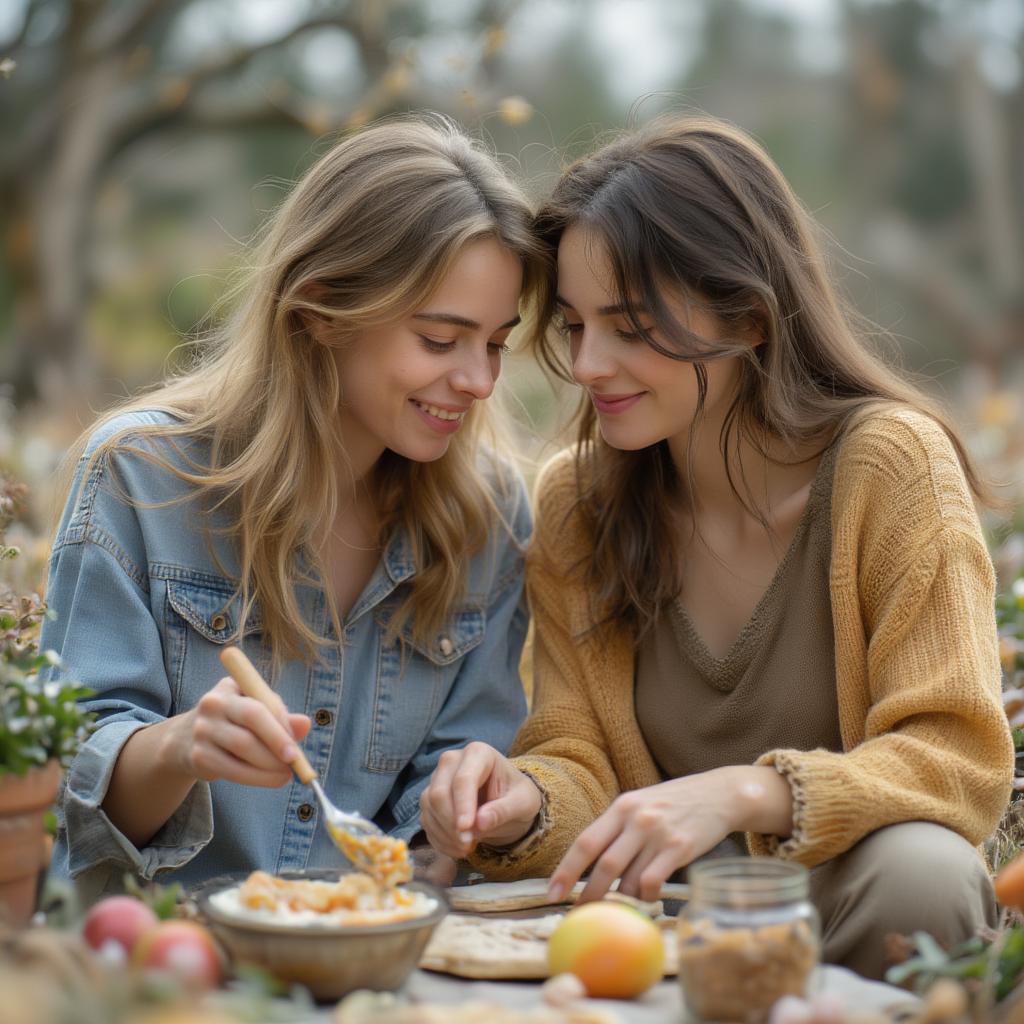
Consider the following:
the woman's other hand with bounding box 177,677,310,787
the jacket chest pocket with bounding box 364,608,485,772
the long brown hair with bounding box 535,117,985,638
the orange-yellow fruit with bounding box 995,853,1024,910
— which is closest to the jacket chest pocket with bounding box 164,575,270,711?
the jacket chest pocket with bounding box 364,608,485,772

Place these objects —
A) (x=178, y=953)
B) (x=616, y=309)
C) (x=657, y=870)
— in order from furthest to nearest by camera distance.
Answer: (x=616, y=309), (x=657, y=870), (x=178, y=953)

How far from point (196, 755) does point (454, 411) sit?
995 mm

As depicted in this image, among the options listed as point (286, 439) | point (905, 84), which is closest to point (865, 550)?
point (286, 439)

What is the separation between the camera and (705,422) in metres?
2.84

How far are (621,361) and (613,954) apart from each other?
1.23 m

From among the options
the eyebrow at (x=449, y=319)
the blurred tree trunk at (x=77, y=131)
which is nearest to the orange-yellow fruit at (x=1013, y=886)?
the eyebrow at (x=449, y=319)

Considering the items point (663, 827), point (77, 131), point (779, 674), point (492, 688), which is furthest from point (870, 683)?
point (77, 131)

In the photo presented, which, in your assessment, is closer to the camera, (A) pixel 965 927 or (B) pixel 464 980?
(B) pixel 464 980

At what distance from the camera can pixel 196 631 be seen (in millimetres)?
2645

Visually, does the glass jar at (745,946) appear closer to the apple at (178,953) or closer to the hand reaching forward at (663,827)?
the hand reaching forward at (663,827)

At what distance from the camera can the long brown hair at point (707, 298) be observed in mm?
2625

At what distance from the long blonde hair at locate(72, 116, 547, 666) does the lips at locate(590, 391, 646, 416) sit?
0.32 metres

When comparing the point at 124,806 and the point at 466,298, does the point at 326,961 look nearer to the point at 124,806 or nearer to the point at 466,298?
the point at 124,806

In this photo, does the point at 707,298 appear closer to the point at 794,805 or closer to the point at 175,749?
the point at 794,805
